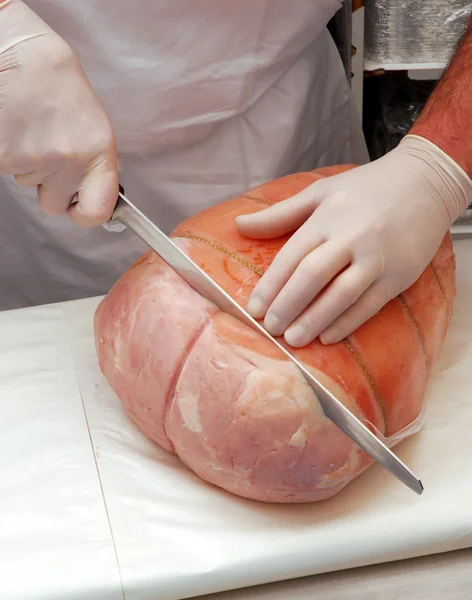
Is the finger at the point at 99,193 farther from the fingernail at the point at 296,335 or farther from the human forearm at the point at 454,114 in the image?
the human forearm at the point at 454,114

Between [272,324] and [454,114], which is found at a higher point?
[454,114]

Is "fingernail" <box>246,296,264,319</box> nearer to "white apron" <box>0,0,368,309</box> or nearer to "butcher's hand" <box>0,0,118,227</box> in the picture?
"butcher's hand" <box>0,0,118,227</box>

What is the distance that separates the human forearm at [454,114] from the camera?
55.4 inches

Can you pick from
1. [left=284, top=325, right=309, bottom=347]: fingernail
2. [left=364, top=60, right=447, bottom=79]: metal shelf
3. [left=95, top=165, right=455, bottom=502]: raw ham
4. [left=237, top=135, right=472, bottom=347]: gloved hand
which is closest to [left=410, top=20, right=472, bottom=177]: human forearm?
[left=237, top=135, right=472, bottom=347]: gloved hand

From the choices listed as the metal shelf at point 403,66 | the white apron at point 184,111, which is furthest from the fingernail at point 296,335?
the metal shelf at point 403,66

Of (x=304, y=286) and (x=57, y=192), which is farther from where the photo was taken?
(x=57, y=192)

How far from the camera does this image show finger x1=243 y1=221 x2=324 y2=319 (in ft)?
4.04

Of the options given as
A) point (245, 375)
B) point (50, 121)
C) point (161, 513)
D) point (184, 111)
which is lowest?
point (161, 513)

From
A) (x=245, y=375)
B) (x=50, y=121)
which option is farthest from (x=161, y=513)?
(x=50, y=121)

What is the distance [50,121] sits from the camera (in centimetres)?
128

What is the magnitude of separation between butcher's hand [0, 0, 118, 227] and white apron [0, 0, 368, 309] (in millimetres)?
254

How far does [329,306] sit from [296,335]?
0.23 ft

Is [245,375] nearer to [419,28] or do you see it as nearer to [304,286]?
[304,286]

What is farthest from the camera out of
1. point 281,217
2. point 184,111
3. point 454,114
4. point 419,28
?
point 419,28
